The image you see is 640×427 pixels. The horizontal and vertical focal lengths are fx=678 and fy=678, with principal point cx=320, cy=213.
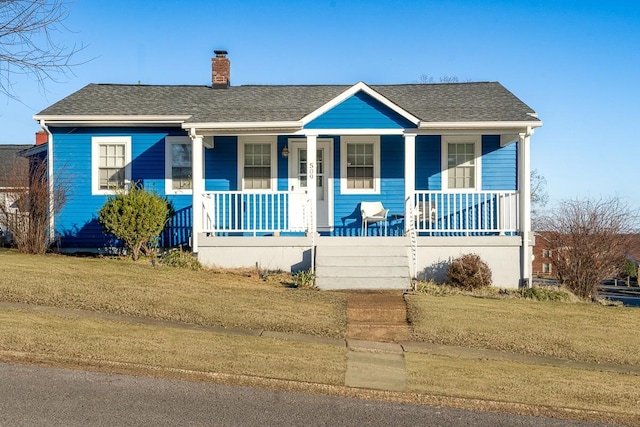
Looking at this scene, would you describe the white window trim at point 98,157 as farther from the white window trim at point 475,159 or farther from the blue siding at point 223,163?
the white window trim at point 475,159

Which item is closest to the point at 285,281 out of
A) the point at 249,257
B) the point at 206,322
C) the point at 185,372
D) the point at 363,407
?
the point at 249,257

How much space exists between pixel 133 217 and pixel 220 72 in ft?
22.2

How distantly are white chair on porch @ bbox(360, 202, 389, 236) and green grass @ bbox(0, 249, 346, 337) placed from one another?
3397mm

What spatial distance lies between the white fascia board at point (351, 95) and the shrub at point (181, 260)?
3978mm

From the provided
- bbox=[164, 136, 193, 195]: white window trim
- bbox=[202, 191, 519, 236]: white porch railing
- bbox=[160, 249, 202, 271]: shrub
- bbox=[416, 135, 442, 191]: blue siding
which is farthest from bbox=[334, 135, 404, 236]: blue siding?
bbox=[160, 249, 202, 271]: shrub

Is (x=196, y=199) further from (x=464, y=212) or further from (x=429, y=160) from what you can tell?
(x=464, y=212)

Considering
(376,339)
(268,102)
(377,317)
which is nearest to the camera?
(376,339)

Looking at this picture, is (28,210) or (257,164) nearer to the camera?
(28,210)

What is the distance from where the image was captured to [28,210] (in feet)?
53.8

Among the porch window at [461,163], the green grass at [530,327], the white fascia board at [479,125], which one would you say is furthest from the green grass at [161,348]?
the porch window at [461,163]

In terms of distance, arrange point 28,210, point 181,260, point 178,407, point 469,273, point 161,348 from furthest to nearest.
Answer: point 28,210, point 181,260, point 469,273, point 161,348, point 178,407

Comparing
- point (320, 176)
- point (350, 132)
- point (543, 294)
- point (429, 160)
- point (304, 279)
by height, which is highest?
point (350, 132)

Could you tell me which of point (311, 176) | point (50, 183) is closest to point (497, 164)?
point (311, 176)

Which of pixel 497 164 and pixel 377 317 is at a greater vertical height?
pixel 497 164
